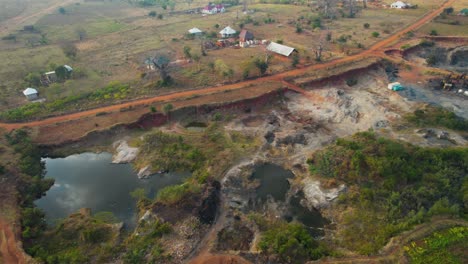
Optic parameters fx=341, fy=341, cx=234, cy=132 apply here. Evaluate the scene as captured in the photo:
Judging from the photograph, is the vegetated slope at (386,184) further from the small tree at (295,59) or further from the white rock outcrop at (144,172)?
the small tree at (295,59)

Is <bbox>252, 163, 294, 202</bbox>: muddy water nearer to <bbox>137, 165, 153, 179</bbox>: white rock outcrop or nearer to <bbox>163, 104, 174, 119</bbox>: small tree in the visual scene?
<bbox>137, 165, 153, 179</bbox>: white rock outcrop

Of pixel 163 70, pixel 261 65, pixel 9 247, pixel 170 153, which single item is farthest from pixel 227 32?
pixel 9 247

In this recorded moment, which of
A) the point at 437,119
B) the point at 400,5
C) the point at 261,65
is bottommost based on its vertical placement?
the point at 437,119

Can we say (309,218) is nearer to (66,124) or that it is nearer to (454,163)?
(454,163)

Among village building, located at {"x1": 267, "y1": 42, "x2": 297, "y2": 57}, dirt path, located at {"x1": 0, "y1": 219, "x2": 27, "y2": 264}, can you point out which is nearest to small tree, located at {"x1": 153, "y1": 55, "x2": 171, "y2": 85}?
village building, located at {"x1": 267, "y1": 42, "x2": 297, "y2": 57}

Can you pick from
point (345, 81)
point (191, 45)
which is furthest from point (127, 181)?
point (191, 45)

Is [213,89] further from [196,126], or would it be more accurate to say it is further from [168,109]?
[168,109]
